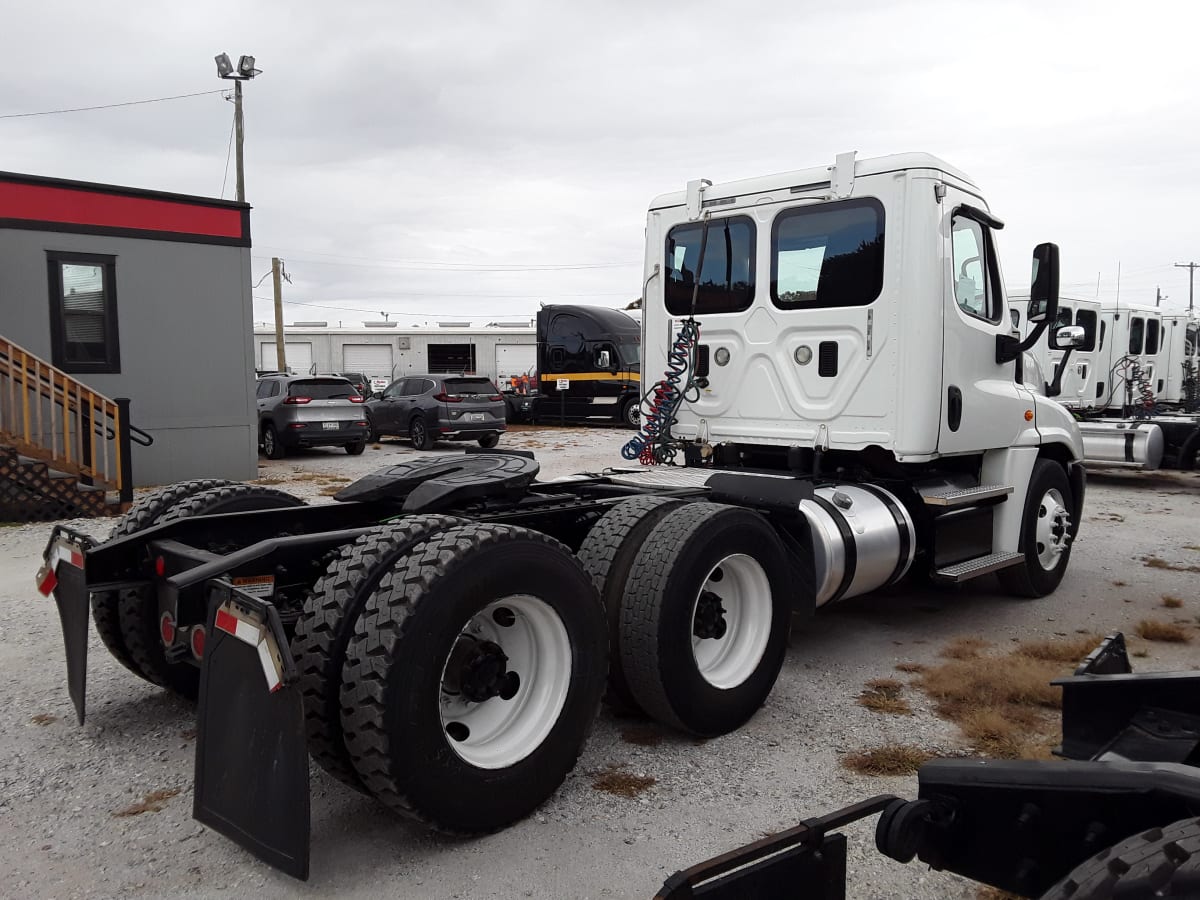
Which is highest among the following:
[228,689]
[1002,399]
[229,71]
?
[229,71]

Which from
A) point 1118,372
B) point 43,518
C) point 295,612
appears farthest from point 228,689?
point 1118,372

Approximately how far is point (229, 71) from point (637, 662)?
23553 mm

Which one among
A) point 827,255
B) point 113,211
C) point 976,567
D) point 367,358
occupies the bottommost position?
point 976,567

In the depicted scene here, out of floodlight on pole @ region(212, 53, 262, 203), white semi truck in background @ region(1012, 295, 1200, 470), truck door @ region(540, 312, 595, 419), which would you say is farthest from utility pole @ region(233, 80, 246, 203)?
white semi truck in background @ region(1012, 295, 1200, 470)

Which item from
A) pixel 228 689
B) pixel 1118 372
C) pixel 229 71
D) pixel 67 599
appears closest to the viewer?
pixel 228 689

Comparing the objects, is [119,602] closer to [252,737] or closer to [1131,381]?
[252,737]

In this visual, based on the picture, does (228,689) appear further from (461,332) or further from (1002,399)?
Result: (461,332)

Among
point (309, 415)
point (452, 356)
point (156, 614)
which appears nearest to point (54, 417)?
point (309, 415)

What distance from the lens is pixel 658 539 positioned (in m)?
3.99

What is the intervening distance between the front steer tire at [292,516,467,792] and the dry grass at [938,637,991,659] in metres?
3.52

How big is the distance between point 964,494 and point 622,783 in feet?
10.4

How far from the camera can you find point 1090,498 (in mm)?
12094

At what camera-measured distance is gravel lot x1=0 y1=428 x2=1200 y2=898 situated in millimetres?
2973

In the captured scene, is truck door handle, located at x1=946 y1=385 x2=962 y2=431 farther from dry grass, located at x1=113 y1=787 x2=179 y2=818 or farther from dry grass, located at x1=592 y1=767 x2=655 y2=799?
dry grass, located at x1=113 y1=787 x2=179 y2=818
